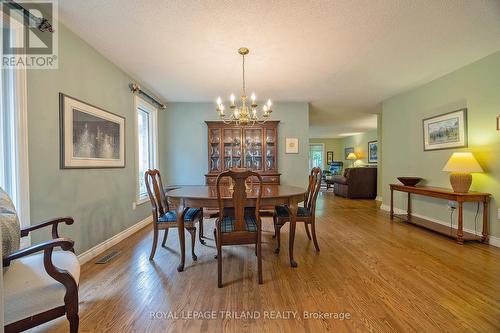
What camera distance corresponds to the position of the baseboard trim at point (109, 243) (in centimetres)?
228

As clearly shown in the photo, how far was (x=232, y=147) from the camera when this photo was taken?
4.68m

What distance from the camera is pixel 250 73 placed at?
325 cm

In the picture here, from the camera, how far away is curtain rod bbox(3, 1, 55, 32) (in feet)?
A: 5.27

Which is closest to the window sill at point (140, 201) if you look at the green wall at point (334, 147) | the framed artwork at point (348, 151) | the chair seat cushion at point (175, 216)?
the chair seat cushion at point (175, 216)

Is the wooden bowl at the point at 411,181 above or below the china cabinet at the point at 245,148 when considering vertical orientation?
below

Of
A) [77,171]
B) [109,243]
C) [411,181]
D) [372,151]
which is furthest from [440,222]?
[372,151]

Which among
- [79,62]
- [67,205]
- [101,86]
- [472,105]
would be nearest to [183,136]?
[101,86]

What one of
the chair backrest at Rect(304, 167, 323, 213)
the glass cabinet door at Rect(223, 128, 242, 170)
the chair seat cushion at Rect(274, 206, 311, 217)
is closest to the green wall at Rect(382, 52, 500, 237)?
the chair backrest at Rect(304, 167, 323, 213)

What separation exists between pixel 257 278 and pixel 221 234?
54 cm

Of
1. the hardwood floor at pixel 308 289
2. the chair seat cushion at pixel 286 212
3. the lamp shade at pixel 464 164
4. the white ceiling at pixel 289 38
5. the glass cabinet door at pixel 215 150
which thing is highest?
the white ceiling at pixel 289 38

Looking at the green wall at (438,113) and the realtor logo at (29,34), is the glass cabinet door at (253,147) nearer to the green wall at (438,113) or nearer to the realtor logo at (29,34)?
the green wall at (438,113)

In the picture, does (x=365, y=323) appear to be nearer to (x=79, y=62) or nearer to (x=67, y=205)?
(x=67, y=205)

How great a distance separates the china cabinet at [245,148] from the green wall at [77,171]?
1777 mm

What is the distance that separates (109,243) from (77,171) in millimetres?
1014
